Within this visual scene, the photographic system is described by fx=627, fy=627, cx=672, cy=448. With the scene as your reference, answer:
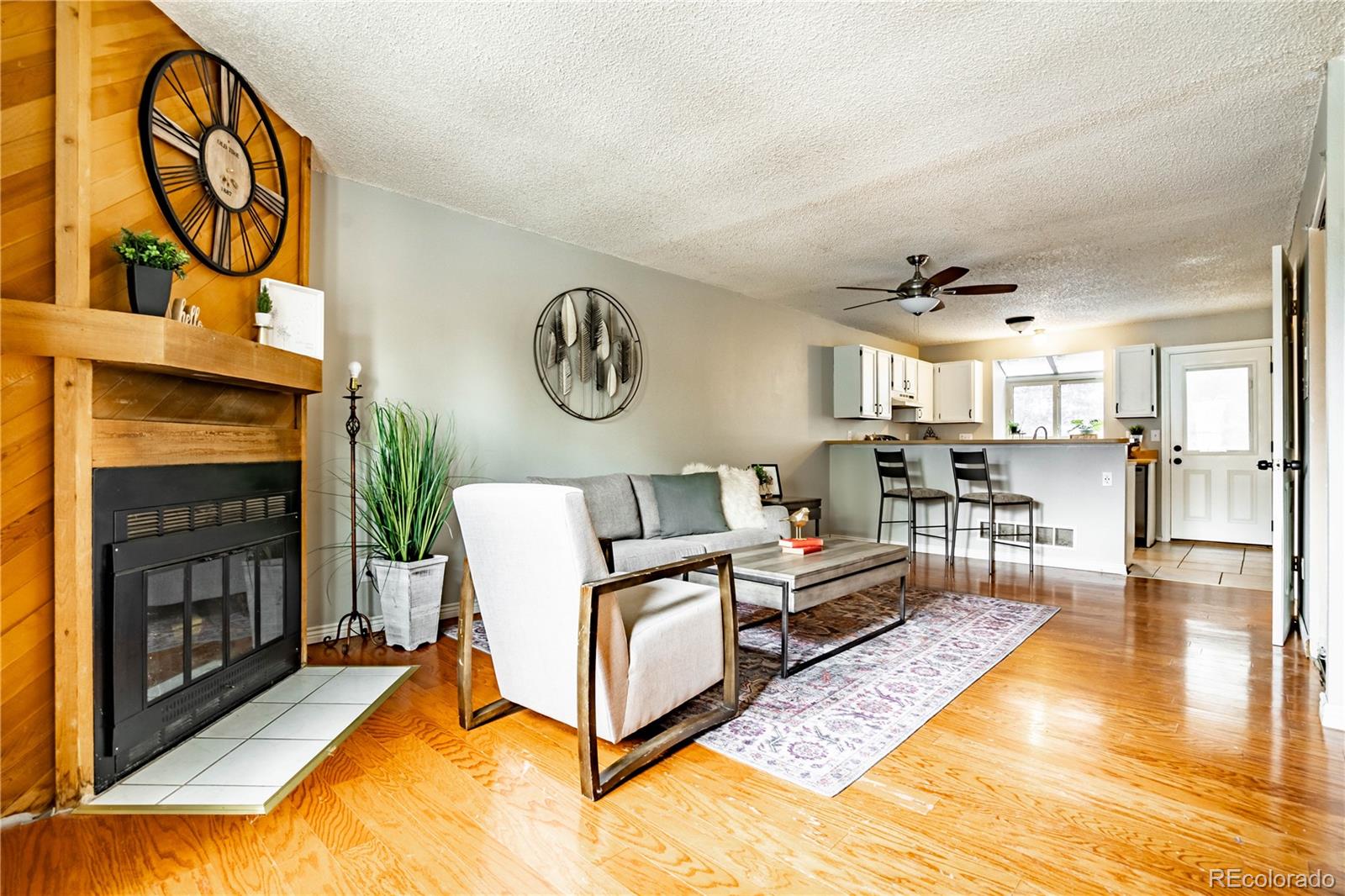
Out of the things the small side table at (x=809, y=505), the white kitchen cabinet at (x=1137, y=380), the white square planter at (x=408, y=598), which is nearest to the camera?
the white square planter at (x=408, y=598)

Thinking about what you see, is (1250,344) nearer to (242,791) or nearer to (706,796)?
(706,796)

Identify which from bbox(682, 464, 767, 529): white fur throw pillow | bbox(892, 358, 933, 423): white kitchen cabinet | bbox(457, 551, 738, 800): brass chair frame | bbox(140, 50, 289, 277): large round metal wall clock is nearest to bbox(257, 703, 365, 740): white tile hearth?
bbox(457, 551, 738, 800): brass chair frame

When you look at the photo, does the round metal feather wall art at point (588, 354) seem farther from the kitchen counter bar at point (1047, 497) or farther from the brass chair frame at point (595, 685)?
the kitchen counter bar at point (1047, 497)

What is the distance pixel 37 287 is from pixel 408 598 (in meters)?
1.90

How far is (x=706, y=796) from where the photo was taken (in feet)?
5.90

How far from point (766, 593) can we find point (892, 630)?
1.05 meters

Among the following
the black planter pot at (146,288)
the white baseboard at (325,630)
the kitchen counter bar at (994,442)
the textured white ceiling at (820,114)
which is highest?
the textured white ceiling at (820,114)

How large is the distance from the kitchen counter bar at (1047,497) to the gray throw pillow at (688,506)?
2640 millimetres

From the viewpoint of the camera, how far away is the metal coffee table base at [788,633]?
8.92ft

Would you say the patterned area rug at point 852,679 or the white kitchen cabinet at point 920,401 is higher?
the white kitchen cabinet at point 920,401

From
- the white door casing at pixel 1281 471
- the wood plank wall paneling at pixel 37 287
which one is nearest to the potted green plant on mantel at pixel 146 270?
the wood plank wall paneling at pixel 37 287

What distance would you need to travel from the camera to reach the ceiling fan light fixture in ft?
15.1

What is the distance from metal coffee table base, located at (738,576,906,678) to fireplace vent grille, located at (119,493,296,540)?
214 centimetres

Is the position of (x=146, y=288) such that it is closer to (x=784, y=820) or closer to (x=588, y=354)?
(x=784, y=820)
